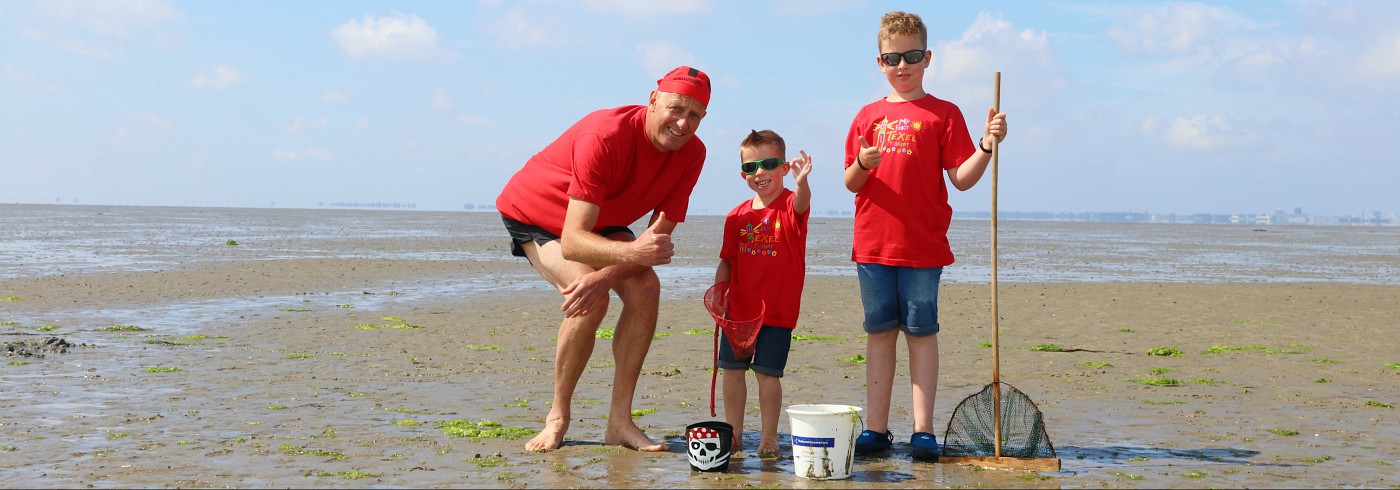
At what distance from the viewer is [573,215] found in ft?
16.6

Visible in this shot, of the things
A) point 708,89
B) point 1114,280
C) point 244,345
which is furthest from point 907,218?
point 1114,280

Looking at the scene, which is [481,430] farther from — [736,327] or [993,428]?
[993,428]

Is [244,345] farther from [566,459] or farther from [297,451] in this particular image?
[566,459]

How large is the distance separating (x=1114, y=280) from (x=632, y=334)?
15688mm

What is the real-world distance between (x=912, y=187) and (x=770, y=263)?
76cm

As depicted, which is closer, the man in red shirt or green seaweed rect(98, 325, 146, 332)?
the man in red shirt

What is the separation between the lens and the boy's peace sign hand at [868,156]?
5152 mm

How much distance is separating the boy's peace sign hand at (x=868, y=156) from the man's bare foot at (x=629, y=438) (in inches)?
63.7

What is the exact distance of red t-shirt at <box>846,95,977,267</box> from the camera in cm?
530

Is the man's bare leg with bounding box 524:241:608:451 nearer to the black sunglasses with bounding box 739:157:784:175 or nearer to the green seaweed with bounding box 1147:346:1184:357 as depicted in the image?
the black sunglasses with bounding box 739:157:784:175

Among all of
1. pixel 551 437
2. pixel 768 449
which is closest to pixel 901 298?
pixel 768 449

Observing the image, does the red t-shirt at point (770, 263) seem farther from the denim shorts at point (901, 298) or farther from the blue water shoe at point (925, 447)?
the blue water shoe at point (925, 447)

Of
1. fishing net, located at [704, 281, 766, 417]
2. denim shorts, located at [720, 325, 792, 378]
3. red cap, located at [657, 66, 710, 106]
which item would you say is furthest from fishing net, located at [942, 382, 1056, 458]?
red cap, located at [657, 66, 710, 106]

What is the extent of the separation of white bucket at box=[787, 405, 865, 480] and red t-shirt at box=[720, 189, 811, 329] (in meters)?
0.74
